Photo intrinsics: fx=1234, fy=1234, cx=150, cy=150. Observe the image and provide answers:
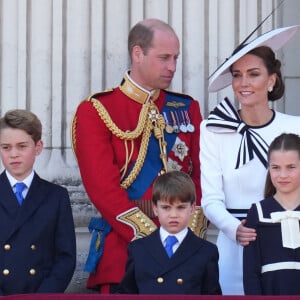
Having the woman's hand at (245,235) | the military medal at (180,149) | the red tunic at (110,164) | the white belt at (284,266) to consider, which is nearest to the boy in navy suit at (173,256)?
the woman's hand at (245,235)

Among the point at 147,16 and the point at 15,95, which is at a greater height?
the point at 147,16

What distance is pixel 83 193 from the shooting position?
6426mm

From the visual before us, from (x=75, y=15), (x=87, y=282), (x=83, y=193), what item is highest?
(x=75, y=15)

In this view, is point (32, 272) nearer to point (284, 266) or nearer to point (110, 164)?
point (110, 164)

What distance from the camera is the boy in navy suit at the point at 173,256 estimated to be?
4.95 m

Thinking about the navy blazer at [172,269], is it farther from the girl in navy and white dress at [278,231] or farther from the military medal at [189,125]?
the military medal at [189,125]

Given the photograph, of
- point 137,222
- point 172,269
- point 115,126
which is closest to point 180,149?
point 115,126

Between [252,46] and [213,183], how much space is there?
0.61 meters

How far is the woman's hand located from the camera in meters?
4.96

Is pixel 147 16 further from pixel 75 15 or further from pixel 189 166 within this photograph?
pixel 189 166

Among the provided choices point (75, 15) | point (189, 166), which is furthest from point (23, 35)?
point (189, 166)

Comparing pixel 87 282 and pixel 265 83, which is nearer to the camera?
pixel 265 83

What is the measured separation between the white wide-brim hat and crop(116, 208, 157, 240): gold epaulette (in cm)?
67

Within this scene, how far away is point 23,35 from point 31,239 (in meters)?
1.66
